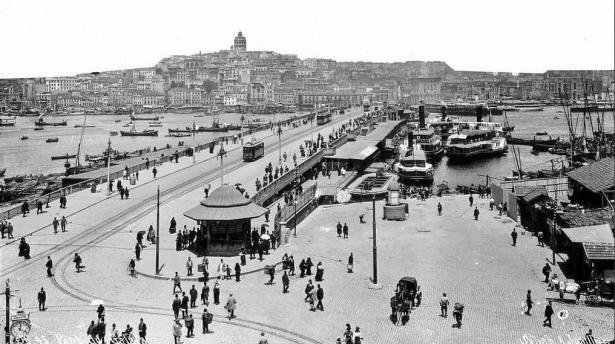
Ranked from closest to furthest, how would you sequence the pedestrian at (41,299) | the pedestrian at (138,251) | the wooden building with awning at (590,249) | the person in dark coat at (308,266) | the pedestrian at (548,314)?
the pedestrian at (548,314), the pedestrian at (41,299), the wooden building with awning at (590,249), the person in dark coat at (308,266), the pedestrian at (138,251)

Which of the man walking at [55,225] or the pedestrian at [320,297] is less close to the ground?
the man walking at [55,225]

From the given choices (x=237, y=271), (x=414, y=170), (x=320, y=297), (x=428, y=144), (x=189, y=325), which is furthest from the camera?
(x=428, y=144)

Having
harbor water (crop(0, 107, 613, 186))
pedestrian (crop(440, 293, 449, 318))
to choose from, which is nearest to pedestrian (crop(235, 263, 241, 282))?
pedestrian (crop(440, 293, 449, 318))

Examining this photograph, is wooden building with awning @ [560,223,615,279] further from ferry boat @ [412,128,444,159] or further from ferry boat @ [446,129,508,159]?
ferry boat @ [446,129,508,159]

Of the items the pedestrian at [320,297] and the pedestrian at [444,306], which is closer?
the pedestrian at [444,306]

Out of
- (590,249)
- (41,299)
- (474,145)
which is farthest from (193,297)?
(474,145)

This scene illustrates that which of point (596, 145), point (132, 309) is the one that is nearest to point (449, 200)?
point (132, 309)

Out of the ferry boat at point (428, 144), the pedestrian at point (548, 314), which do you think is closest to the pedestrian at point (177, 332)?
the pedestrian at point (548, 314)

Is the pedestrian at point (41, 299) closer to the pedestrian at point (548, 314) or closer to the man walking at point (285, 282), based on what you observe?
the man walking at point (285, 282)

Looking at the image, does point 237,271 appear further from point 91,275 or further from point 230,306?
point 91,275
